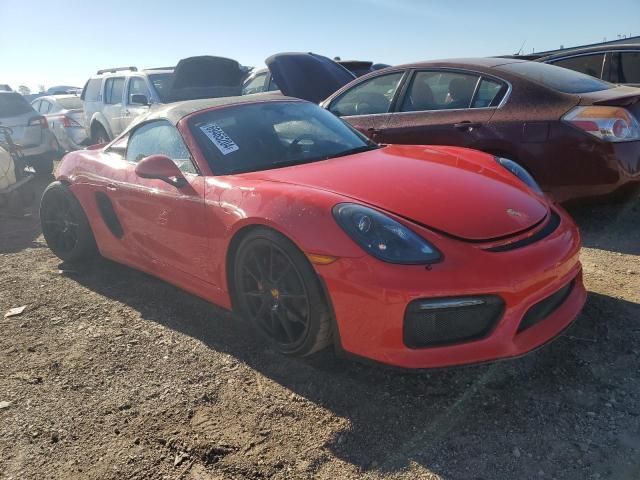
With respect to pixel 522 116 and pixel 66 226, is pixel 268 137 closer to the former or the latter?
pixel 66 226

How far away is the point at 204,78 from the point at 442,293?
25.3 feet

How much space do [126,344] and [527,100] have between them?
140 inches

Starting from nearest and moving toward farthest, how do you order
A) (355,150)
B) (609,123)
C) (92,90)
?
(355,150)
(609,123)
(92,90)

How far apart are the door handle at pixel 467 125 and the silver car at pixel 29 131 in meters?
7.34

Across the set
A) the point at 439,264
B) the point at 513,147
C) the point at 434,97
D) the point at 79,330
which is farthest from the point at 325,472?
the point at 434,97

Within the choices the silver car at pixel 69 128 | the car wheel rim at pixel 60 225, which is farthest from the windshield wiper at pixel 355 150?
the silver car at pixel 69 128

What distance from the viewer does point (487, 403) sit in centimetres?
233

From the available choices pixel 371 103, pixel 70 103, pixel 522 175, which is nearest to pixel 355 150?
pixel 522 175

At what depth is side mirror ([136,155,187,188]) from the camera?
10.1 ft

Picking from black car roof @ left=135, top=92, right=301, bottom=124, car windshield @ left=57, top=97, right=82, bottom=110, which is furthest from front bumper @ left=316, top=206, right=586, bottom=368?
car windshield @ left=57, top=97, right=82, bottom=110

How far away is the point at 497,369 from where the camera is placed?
2.56 meters

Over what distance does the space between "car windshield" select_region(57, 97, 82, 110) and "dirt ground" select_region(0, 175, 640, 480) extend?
34.1 ft

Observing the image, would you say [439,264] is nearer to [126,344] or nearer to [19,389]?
[126,344]

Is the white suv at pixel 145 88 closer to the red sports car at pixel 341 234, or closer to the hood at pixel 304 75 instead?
the hood at pixel 304 75
